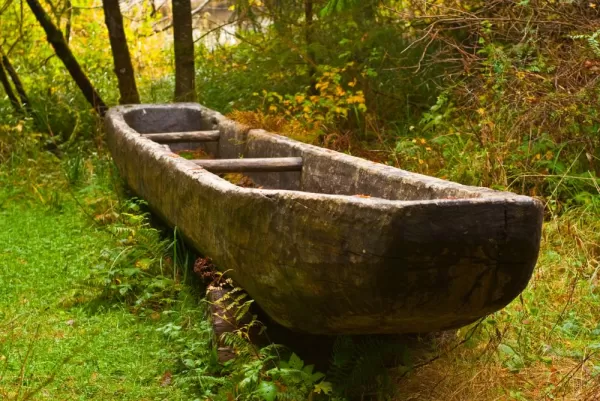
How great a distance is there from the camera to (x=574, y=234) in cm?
561

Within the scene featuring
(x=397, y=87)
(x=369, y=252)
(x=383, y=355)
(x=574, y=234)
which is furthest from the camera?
(x=397, y=87)

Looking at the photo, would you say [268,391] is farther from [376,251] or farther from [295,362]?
[376,251]

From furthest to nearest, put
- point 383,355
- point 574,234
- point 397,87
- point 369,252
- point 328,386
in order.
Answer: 1. point 397,87
2. point 574,234
3. point 383,355
4. point 328,386
5. point 369,252

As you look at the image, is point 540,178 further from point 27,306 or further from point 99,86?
point 99,86

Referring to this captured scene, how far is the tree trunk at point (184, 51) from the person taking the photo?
9.67m

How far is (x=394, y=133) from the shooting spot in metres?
8.58

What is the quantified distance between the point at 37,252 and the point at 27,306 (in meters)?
1.30

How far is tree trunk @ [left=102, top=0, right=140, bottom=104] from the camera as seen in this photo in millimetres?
9719

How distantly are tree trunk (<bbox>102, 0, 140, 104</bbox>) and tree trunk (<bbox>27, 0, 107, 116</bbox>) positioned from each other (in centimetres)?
33

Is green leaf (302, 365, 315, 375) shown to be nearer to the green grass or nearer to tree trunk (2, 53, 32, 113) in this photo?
the green grass

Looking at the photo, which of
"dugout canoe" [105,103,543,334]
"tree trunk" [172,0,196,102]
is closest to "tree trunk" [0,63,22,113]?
"tree trunk" [172,0,196,102]

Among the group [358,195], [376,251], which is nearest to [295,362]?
[376,251]

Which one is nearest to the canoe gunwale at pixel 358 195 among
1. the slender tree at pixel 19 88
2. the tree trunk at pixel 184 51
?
the tree trunk at pixel 184 51

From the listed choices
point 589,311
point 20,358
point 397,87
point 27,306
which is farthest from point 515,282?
point 397,87
